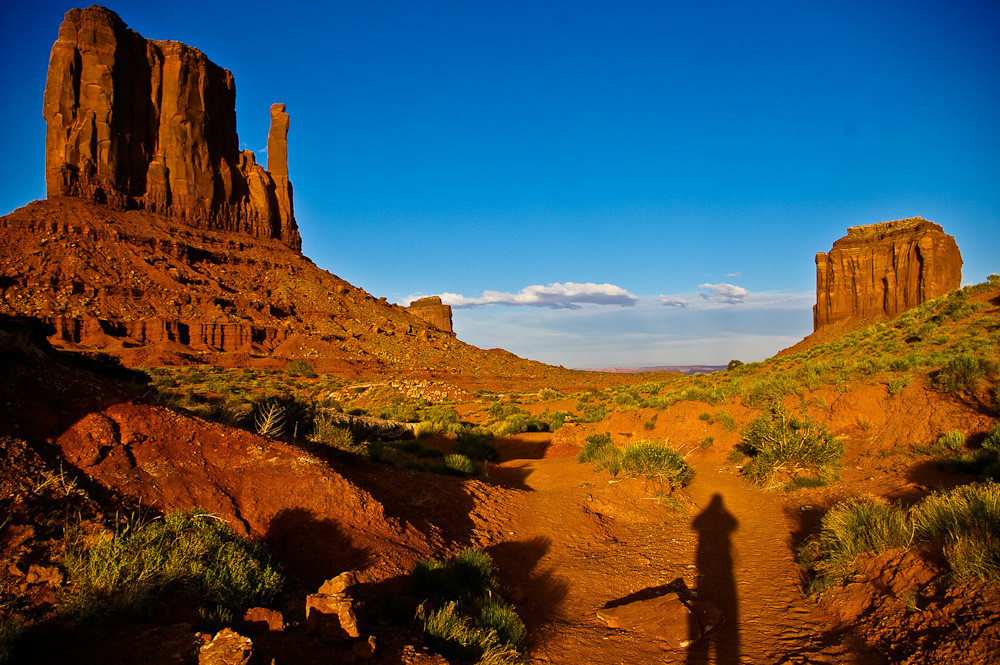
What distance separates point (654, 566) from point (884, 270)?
79186 mm

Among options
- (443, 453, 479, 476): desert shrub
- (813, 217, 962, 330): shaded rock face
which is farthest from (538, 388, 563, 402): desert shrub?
(813, 217, 962, 330): shaded rock face

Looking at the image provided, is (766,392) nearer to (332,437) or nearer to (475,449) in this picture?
(475,449)

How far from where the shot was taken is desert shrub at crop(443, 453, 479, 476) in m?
11.5

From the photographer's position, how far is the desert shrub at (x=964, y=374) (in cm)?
1066

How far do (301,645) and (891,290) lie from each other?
270 feet

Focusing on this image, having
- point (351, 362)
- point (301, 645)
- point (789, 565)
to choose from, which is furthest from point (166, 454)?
point (351, 362)

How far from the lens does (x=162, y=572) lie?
158 inches

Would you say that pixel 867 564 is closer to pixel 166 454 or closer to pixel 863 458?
pixel 863 458

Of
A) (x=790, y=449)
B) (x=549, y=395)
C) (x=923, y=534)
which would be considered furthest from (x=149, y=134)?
(x=923, y=534)

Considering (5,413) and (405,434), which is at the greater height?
(5,413)

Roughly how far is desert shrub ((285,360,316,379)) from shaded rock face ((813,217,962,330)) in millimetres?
68221

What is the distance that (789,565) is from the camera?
6742mm

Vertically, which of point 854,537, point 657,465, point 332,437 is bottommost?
point 657,465

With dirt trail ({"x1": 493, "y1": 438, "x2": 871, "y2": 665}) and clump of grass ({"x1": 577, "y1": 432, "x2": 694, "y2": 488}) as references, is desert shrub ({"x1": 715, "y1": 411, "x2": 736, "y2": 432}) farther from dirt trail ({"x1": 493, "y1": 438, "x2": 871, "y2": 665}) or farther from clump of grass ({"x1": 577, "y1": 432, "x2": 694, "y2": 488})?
clump of grass ({"x1": 577, "y1": 432, "x2": 694, "y2": 488})
